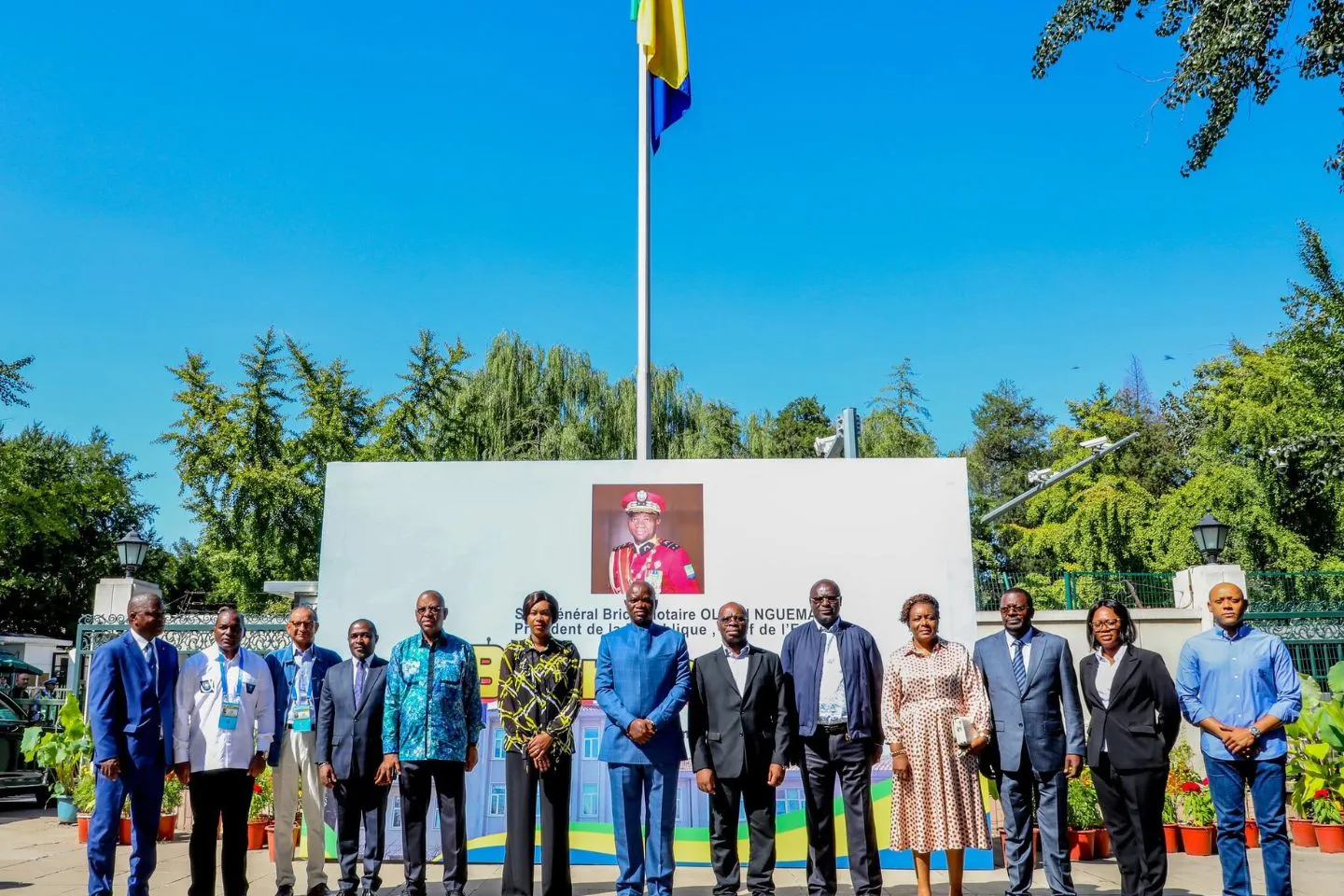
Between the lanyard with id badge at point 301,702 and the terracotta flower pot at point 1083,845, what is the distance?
5155 millimetres

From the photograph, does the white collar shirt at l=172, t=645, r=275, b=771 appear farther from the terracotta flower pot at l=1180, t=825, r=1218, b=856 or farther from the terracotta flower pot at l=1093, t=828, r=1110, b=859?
the terracotta flower pot at l=1180, t=825, r=1218, b=856

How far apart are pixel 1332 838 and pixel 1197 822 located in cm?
97

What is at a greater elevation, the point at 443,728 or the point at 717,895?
the point at 443,728

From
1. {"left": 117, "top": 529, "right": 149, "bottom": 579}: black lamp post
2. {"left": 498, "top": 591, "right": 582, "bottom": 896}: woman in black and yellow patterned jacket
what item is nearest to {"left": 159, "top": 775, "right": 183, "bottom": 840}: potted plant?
{"left": 117, "top": 529, "right": 149, "bottom": 579}: black lamp post

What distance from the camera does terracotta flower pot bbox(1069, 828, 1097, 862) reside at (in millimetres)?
7250

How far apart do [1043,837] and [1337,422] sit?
1460cm

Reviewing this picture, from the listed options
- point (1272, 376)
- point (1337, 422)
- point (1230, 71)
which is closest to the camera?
point (1230, 71)

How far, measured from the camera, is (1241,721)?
5.39 m

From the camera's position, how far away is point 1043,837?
5.50 metres

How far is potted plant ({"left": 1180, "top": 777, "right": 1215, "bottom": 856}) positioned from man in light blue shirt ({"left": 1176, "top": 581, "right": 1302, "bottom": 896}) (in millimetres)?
2123

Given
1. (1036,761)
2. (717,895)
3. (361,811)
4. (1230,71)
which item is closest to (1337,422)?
(1230,71)

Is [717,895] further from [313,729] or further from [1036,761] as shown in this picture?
[313,729]

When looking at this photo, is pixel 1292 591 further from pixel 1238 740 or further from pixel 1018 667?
pixel 1018 667

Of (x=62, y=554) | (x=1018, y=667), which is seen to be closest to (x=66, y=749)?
(x=1018, y=667)
